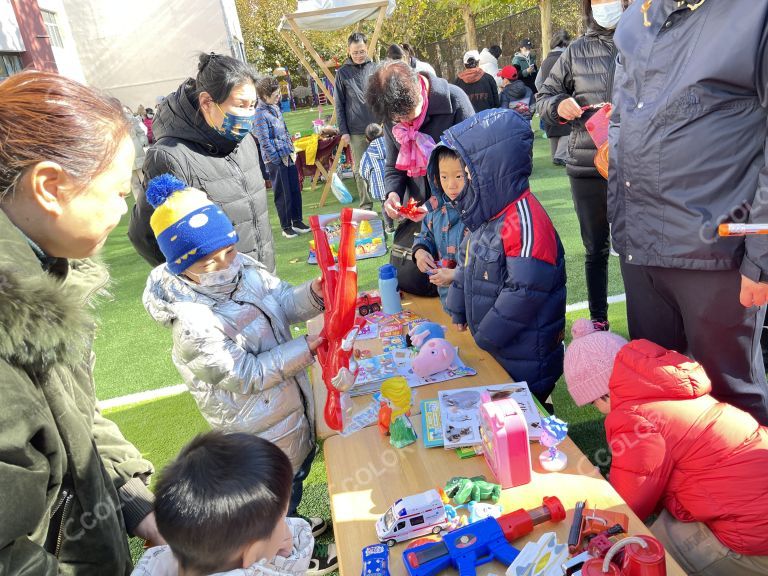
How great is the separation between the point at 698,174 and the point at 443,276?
1.13 metres

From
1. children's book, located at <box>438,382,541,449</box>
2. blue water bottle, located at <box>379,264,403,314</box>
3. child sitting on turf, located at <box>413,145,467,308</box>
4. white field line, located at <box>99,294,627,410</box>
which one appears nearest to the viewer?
children's book, located at <box>438,382,541,449</box>

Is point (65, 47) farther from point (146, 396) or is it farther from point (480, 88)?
point (146, 396)

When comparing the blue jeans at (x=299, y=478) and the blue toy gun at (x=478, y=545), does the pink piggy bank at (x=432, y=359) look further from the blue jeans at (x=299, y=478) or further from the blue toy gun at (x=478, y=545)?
the blue toy gun at (x=478, y=545)

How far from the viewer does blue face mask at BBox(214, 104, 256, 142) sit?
259cm

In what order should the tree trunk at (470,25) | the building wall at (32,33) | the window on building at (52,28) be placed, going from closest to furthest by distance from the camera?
the building wall at (32,33) < the tree trunk at (470,25) < the window on building at (52,28)

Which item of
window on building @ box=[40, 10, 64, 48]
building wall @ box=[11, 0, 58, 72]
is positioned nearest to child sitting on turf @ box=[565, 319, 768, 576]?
building wall @ box=[11, 0, 58, 72]

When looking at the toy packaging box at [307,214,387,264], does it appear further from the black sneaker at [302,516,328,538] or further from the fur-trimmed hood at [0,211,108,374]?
the fur-trimmed hood at [0,211,108,374]

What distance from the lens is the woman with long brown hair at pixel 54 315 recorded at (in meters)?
0.88

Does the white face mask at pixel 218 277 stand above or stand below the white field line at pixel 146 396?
above

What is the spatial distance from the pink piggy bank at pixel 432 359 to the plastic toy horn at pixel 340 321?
1.08 feet

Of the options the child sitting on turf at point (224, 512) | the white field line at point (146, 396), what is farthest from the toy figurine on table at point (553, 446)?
the white field line at point (146, 396)

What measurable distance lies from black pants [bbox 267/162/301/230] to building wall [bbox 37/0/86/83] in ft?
59.4

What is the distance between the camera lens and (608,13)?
2770 millimetres

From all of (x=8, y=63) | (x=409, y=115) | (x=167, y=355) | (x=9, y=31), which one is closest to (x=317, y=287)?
(x=409, y=115)
